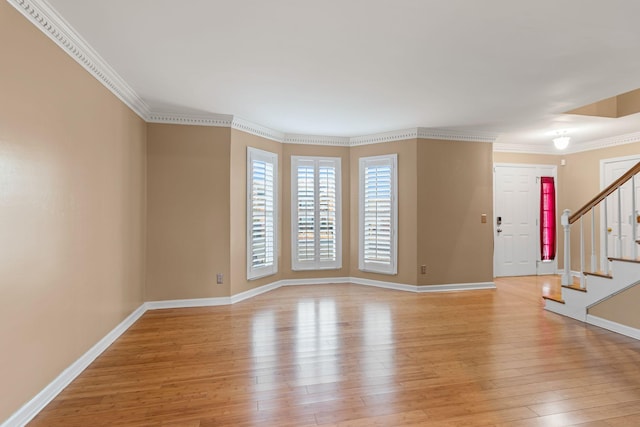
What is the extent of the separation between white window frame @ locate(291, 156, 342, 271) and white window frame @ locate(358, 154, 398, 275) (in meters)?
0.37

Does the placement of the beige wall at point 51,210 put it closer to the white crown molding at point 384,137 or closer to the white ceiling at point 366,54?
the white ceiling at point 366,54

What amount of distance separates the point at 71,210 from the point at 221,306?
7.71ft

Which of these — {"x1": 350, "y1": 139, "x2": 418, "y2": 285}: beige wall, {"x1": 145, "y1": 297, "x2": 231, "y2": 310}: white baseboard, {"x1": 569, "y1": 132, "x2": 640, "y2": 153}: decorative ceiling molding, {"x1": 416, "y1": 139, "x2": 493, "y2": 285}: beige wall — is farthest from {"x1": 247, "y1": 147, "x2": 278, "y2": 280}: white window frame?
{"x1": 569, "y1": 132, "x2": 640, "y2": 153}: decorative ceiling molding

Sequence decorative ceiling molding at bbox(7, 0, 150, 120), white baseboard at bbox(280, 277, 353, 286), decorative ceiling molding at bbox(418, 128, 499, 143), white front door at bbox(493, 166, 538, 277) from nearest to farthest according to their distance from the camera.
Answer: decorative ceiling molding at bbox(7, 0, 150, 120), decorative ceiling molding at bbox(418, 128, 499, 143), white baseboard at bbox(280, 277, 353, 286), white front door at bbox(493, 166, 538, 277)


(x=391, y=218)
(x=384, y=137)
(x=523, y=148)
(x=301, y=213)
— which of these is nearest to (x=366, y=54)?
(x=384, y=137)

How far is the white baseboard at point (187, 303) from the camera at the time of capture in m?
4.30

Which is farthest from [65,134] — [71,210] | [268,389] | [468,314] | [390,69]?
[468,314]

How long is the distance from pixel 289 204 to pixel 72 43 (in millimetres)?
3610

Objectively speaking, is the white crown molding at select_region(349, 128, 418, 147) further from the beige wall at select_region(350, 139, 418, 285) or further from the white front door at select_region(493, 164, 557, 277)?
the white front door at select_region(493, 164, 557, 277)

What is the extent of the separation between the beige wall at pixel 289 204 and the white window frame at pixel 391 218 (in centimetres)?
26

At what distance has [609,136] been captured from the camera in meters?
5.75

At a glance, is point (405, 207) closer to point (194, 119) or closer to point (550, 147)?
point (194, 119)

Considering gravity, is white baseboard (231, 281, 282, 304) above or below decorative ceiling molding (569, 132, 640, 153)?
below

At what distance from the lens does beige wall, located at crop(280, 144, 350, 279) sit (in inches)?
221
